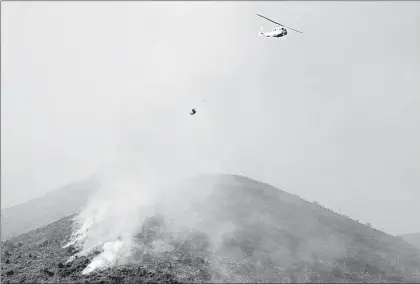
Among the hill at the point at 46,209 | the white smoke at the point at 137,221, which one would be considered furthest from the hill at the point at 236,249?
the hill at the point at 46,209

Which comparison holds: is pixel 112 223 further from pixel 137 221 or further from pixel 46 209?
pixel 46 209

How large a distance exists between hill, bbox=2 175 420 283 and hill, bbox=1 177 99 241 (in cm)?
4585

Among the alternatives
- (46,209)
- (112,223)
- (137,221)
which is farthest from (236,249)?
(46,209)

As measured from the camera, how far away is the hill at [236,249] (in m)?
40.5

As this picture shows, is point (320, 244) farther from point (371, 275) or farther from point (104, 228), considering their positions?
point (104, 228)

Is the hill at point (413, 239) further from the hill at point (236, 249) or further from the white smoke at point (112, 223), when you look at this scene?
the white smoke at point (112, 223)

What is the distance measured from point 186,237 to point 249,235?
8.16 meters

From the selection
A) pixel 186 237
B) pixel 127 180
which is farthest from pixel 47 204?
pixel 186 237

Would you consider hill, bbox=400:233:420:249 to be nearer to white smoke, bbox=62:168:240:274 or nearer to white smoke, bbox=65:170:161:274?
white smoke, bbox=62:168:240:274

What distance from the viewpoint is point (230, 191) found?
65.8 m

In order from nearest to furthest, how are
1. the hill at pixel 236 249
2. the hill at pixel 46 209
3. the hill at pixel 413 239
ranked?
the hill at pixel 236 249 < the hill at pixel 413 239 < the hill at pixel 46 209

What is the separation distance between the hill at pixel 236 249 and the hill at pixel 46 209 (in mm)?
45854

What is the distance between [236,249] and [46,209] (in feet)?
282

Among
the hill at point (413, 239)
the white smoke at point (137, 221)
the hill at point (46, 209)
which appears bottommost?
the hill at point (46, 209)
